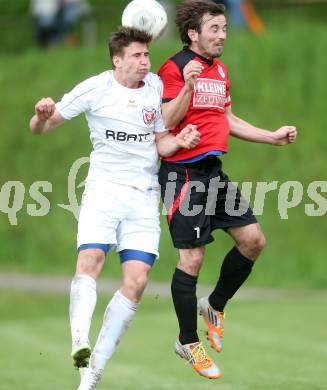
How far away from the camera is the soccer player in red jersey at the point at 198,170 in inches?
373

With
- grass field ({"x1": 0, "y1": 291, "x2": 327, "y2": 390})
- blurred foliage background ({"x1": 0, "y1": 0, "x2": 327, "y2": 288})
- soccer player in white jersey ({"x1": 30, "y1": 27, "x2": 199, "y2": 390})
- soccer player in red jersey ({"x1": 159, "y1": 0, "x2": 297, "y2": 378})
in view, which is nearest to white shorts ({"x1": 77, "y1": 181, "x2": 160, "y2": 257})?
soccer player in white jersey ({"x1": 30, "y1": 27, "x2": 199, "y2": 390})

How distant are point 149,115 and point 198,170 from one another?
0.56 m

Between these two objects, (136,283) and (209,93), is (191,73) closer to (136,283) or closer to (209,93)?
(209,93)

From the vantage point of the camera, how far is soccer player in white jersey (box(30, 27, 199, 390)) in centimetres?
933

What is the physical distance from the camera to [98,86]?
940 cm

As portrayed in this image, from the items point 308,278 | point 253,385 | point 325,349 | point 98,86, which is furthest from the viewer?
point 308,278

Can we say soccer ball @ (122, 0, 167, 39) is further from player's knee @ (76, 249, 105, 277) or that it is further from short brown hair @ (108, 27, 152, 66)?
player's knee @ (76, 249, 105, 277)

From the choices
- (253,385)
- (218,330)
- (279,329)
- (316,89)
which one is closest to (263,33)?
(316,89)

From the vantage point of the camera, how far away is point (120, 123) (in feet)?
30.9

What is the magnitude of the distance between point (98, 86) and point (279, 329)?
850cm

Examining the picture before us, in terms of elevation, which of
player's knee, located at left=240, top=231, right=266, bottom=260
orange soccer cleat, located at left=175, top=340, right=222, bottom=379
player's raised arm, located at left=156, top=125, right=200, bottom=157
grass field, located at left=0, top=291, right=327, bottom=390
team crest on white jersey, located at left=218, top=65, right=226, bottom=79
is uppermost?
team crest on white jersey, located at left=218, top=65, right=226, bottom=79

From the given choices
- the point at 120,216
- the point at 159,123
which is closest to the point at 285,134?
the point at 159,123

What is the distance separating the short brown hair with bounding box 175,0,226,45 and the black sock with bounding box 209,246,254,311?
5.47ft

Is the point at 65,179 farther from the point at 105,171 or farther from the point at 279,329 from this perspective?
the point at 105,171
